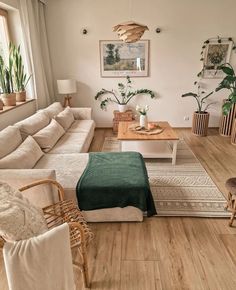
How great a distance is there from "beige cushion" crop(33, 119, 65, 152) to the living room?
19 millimetres

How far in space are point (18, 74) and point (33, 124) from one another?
1.22m

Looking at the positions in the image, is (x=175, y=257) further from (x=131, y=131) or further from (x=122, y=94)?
(x=122, y=94)

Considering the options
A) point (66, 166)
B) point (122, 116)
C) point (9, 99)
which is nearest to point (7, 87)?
point (9, 99)

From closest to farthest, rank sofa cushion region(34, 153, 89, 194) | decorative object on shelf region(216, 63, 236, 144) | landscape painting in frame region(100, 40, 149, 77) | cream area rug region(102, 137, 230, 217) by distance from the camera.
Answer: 1. sofa cushion region(34, 153, 89, 194)
2. cream area rug region(102, 137, 230, 217)
3. decorative object on shelf region(216, 63, 236, 144)
4. landscape painting in frame region(100, 40, 149, 77)

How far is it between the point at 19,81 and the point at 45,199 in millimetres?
2664

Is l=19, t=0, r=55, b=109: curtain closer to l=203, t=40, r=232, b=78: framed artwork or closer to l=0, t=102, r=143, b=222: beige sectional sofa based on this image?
l=0, t=102, r=143, b=222: beige sectional sofa

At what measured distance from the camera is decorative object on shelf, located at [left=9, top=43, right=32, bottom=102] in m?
3.52

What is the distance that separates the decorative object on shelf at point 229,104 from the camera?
4.06 m

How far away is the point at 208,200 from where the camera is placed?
2.53m

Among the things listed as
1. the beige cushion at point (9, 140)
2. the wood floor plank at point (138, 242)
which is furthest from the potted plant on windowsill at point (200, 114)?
the beige cushion at point (9, 140)

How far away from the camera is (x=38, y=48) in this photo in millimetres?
4277

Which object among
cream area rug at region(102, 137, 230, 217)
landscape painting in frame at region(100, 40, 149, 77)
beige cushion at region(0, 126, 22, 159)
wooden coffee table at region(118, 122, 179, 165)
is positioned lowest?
cream area rug at region(102, 137, 230, 217)

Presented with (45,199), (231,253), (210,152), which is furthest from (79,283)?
(210,152)

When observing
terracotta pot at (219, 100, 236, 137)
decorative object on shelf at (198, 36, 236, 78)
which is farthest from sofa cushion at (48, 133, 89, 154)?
decorative object on shelf at (198, 36, 236, 78)
